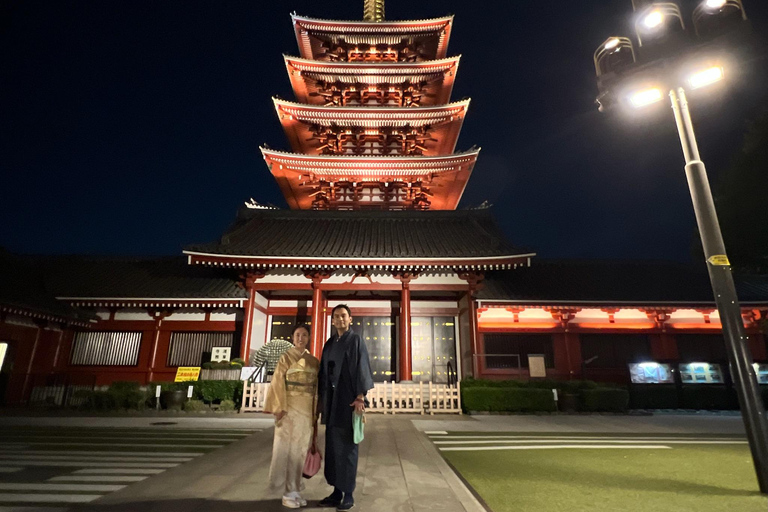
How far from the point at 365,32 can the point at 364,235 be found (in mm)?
12823

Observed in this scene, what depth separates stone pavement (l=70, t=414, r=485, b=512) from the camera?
3379mm

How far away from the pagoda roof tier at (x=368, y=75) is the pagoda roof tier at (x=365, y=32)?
93.5 inches

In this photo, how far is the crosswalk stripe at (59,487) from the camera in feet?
12.8

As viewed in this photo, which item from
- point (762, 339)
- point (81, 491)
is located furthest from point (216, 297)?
point (762, 339)

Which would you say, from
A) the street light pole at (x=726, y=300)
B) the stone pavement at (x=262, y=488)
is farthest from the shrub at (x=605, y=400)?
the street light pole at (x=726, y=300)

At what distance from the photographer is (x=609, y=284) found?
15.6 meters

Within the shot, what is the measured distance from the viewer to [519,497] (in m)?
3.84

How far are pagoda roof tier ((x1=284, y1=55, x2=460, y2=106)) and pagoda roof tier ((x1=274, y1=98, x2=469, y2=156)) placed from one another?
8.41 ft

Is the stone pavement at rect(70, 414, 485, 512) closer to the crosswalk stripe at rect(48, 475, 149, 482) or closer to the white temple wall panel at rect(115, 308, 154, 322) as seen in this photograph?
the crosswalk stripe at rect(48, 475, 149, 482)

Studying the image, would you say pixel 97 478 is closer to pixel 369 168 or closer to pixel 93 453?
pixel 93 453

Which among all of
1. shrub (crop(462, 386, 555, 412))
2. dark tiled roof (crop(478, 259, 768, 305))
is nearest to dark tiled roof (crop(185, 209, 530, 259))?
dark tiled roof (crop(478, 259, 768, 305))

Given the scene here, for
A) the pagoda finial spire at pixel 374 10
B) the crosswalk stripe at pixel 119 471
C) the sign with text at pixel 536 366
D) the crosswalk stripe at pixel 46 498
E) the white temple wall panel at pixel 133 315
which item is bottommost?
the crosswalk stripe at pixel 119 471

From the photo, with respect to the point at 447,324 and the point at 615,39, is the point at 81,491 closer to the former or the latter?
the point at 615,39

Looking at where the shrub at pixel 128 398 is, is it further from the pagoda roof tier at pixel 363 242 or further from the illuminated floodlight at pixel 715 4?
the illuminated floodlight at pixel 715 4
